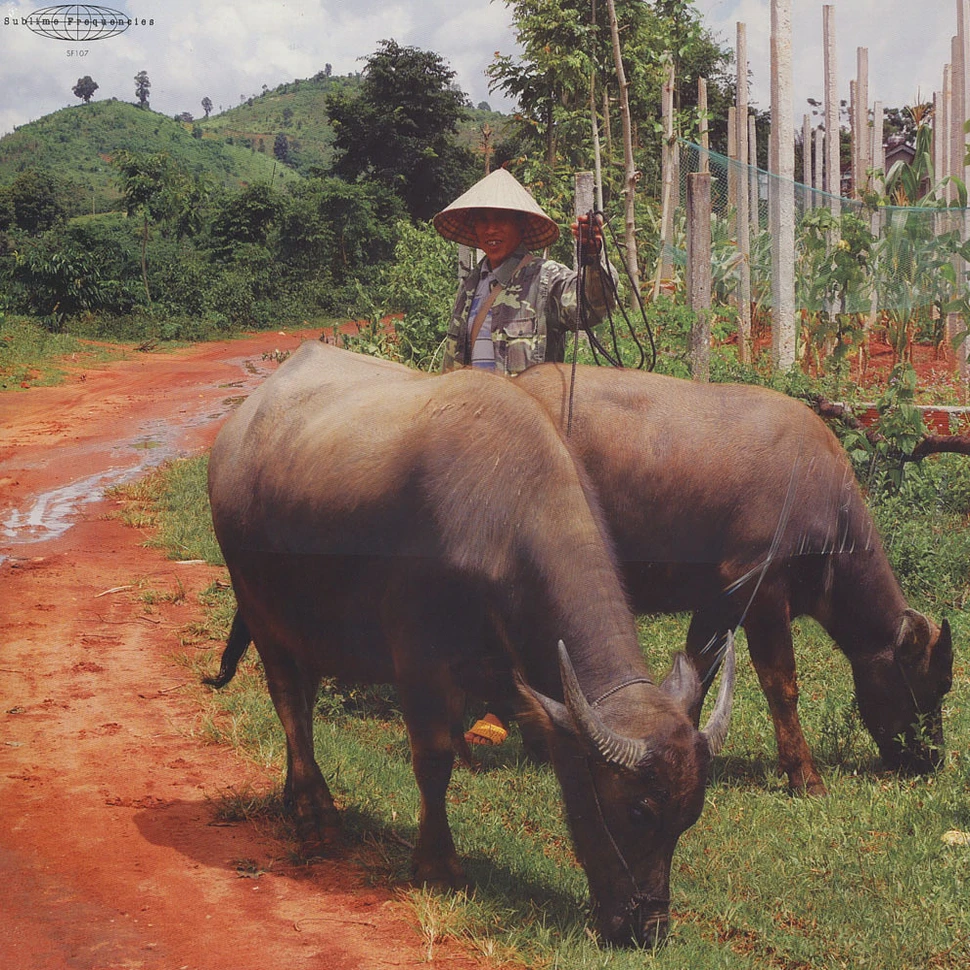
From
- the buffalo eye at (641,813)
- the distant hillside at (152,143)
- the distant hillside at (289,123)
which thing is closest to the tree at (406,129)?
the distant hillside at (152,143)

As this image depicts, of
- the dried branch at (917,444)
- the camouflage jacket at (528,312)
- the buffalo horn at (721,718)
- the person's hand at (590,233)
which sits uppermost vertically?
the person's hand at (590,233)

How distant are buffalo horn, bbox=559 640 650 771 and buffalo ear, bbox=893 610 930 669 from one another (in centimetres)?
225

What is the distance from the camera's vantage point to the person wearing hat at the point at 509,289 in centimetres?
525

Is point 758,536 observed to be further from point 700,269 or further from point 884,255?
point 884,255

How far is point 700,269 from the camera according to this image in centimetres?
797

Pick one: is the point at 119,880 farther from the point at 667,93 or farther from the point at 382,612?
the point at 667,93

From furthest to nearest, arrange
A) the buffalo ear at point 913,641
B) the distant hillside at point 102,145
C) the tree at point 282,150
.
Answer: the tree at point 282,150 < the distant hillside at point 102,145 < the buffalo ear at point 913,641

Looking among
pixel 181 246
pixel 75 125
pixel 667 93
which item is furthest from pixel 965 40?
pixel 75 125

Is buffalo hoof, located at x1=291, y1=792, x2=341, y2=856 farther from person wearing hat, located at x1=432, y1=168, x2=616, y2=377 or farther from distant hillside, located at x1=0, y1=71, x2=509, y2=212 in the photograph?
distant hillside, located at x1=0, y1=71, x2=509, y2=212

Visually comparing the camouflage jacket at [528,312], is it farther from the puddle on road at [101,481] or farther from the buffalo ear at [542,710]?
the puddle on road at [101,481]

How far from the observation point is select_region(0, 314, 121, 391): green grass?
60.6 ft

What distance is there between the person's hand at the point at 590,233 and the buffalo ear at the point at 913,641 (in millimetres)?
2167

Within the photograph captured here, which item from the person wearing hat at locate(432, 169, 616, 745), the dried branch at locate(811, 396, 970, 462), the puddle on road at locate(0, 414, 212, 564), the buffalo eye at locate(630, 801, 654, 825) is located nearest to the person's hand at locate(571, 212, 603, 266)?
the person wearing hat at locate(432, 169, 616, 745)

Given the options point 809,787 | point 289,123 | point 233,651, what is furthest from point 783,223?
point 289,123
